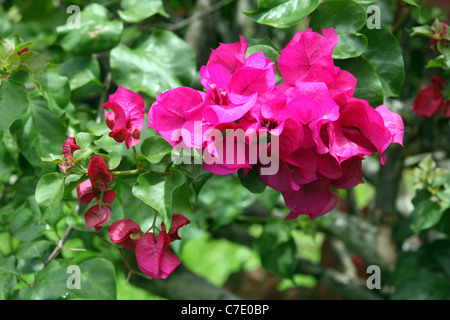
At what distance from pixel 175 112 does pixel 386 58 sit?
0.28 m

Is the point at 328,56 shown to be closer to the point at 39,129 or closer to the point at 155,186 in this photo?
the point at 155,186

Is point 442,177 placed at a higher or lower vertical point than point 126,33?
lower

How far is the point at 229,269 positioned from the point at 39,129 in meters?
1.65

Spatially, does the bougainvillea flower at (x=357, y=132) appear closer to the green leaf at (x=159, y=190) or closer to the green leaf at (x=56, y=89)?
the green leaf at (x=159, y=190)

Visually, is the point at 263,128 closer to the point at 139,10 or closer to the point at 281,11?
the point at 281,11

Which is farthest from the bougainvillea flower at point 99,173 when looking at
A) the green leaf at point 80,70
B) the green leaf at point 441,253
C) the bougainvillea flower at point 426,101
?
the green leaf at point 441,253

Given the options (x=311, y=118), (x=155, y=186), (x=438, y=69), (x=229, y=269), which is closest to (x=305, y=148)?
(x=311, y=118)

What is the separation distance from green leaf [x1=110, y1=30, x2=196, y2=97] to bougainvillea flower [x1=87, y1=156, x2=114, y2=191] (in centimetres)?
21

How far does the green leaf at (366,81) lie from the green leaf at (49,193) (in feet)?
1.12

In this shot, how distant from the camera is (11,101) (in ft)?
1.88

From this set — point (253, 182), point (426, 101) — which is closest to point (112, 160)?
point (253, 182)

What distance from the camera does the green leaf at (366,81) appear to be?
21.1 inches

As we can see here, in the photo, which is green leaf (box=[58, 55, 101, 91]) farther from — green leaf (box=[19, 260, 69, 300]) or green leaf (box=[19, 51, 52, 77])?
green leaf (box=[19, 260, 69, 300])

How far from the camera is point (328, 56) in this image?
1.62 feet
